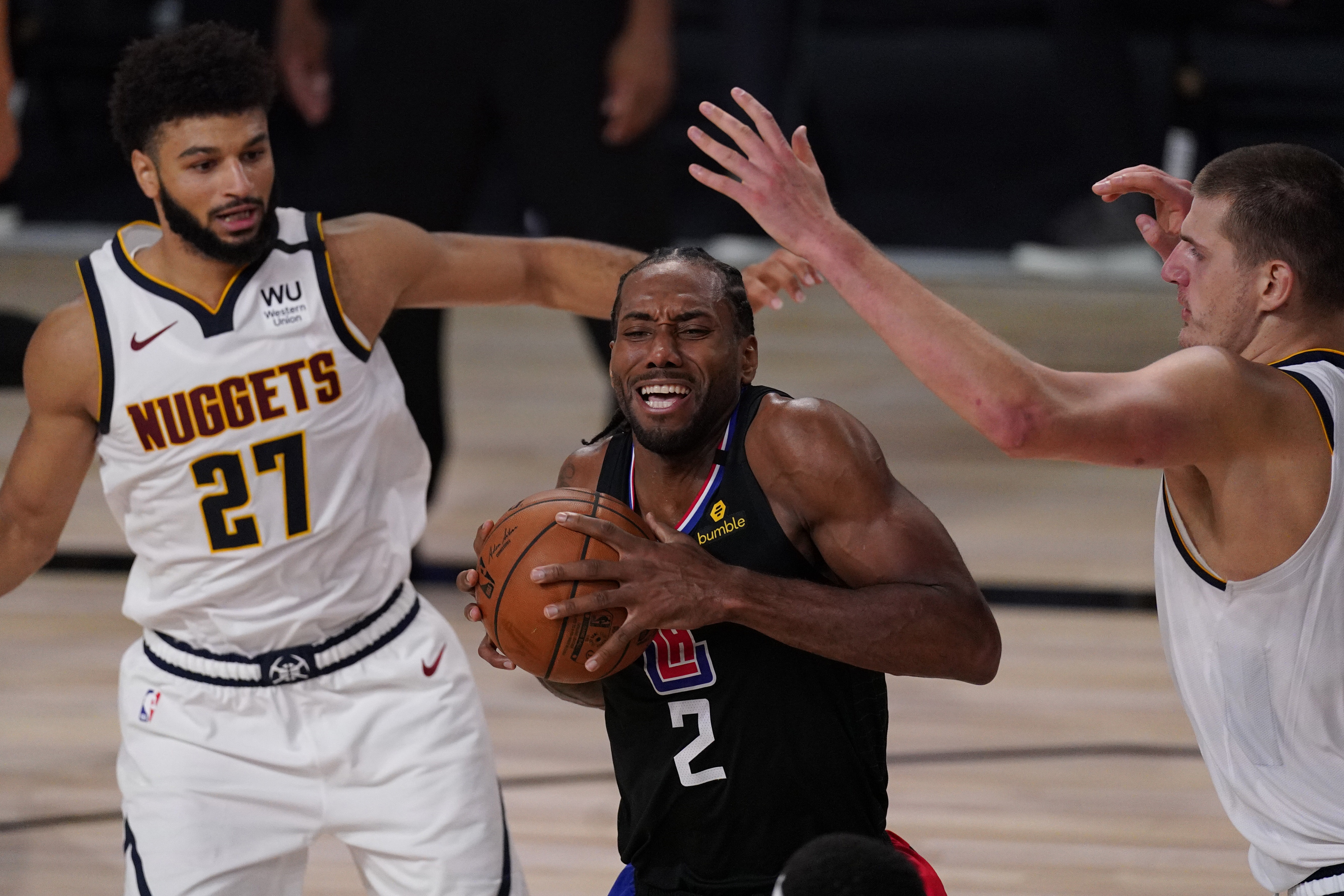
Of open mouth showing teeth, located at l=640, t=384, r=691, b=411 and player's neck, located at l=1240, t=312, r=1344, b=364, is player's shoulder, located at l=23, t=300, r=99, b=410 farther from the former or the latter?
player's neck, located at l=1240, t=312, r=1344, b=364

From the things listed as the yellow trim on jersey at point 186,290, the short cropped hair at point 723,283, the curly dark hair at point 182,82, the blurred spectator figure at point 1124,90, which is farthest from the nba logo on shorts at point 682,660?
the blurred spectator figure at point 1124,90

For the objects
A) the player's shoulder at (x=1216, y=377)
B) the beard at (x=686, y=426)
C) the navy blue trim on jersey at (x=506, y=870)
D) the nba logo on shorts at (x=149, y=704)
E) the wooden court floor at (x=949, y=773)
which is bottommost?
the wooden court floor at (x=949, y=773)

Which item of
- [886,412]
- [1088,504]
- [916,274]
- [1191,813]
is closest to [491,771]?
[1191,813]

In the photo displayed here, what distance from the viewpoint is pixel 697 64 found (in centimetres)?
1305

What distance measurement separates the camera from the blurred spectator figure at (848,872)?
7.38 feet

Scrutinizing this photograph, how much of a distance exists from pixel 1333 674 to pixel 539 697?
3.22m

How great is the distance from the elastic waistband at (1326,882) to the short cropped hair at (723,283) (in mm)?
1235

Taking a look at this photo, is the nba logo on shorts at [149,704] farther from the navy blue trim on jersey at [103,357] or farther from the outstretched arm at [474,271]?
the outstretched arm at [474,271]

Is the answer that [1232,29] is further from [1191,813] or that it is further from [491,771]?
[491,771]

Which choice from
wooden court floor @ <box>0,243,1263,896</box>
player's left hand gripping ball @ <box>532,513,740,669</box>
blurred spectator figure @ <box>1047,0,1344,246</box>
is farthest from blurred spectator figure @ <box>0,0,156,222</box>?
player's left hand gripping ball @ <box>532,513,740,669</box>

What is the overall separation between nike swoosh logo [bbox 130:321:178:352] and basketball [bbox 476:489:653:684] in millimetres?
860

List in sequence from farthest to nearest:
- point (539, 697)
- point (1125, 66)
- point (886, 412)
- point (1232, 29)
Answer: point (1232, 29) → point (1125, 66) → point (886, 412) → point (539, 697)

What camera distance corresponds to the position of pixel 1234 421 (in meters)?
2.57

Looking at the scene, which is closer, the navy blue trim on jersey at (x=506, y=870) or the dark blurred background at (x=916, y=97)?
the navy blue trim on jersey at (x=506, y=870)
